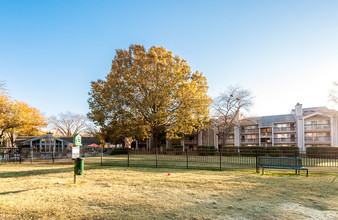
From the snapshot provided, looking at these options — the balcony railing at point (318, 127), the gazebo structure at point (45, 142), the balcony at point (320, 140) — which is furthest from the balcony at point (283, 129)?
the gazebo structure at point (45, 142)

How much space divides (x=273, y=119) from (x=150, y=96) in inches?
1470

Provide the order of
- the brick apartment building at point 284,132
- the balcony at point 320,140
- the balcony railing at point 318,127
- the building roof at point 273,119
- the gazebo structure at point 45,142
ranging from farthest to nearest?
the building roof at point 273,119, the balcony railing at point 318,127, the brick apartment building at point 284,132, the balcony at point 320,140, the gazebo structure at point 45,142

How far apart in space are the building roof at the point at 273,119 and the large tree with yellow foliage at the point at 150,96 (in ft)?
95.9

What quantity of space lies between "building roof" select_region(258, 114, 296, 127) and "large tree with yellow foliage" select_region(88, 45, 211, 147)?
29231mm

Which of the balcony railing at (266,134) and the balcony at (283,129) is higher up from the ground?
the balcony at (283,129)

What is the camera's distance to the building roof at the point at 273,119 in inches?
2000

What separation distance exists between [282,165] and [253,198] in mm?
6308

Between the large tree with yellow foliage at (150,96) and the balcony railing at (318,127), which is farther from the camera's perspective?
the balcony railing at (318,127)

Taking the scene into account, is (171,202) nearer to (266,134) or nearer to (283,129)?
(283,129)

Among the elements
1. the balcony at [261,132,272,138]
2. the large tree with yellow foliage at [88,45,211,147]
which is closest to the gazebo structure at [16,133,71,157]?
the large tree with yellow foliage at [88,45,211,147]

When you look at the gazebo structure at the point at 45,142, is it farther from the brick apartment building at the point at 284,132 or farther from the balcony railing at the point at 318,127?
the balcony railing at the point at 318,127

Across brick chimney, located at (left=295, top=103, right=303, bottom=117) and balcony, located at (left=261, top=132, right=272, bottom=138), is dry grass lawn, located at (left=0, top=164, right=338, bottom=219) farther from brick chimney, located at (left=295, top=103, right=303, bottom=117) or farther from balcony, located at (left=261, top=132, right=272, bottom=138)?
balcony, located at (left=261, top=132, right=272, bottom=138)

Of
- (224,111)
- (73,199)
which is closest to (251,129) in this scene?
(224,111)

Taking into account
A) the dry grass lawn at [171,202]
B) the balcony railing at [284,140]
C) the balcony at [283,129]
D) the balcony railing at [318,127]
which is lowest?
the balcony railing at [284,140]
